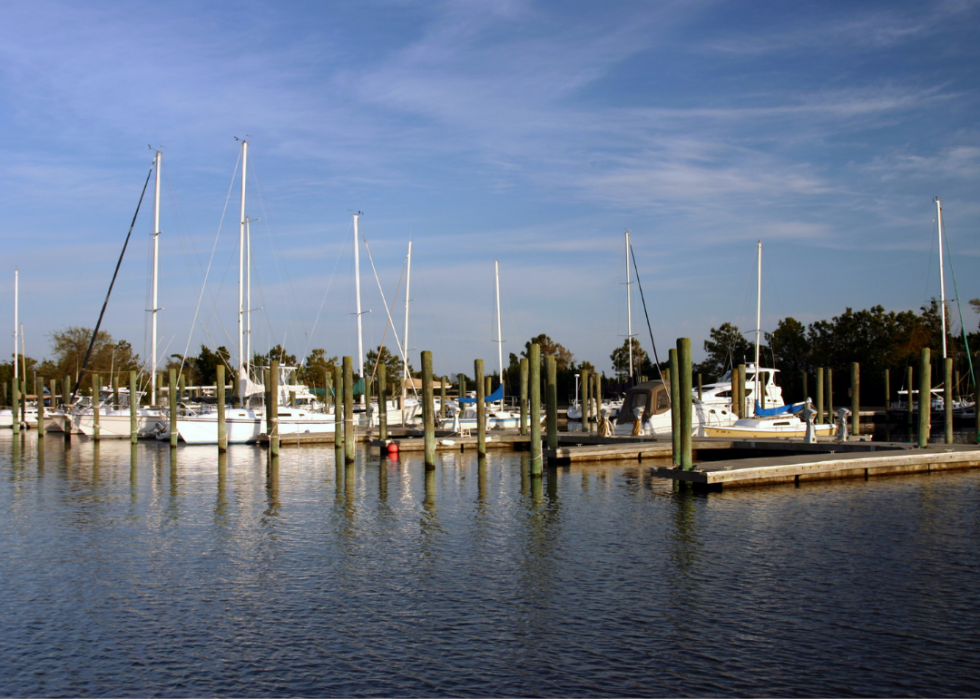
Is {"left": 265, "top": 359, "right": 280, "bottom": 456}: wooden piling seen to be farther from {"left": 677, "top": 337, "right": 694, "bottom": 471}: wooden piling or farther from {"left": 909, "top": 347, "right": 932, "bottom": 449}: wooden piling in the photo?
{"left": 909, "top": 347, "right": 932, "bottom": 449}: wooden piling

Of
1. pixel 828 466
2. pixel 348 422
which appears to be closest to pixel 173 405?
pixel 348 422

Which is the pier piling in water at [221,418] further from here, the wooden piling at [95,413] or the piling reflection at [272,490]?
the wooden piling at [95,413]

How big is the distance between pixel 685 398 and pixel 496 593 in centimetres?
1230

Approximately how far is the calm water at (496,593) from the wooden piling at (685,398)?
1.32 metres

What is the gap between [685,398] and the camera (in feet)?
78.4

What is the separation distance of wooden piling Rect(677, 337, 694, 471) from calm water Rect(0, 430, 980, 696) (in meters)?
1.32

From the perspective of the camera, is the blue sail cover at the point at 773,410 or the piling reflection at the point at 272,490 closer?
the piling reflection at the point at 272,490

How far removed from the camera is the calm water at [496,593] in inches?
389

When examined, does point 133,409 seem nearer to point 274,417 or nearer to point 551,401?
point 274,417

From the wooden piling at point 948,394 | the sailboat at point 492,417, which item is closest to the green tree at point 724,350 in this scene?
the sailboat at point 492,417

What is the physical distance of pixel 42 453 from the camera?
3806cm

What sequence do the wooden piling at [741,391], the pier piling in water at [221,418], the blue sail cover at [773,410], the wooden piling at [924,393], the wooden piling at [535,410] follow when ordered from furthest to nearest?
the wooden piling at [741,391], the blue sail cover at [773,410], the pier piling in water at [221,418], the wooden piling at [924,393], the wooden piling at [535,410]

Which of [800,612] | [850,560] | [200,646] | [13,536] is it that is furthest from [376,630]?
[13,536]

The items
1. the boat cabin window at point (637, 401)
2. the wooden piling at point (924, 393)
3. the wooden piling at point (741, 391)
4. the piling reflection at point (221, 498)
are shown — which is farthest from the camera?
the wooden piling at point (741, 391)
